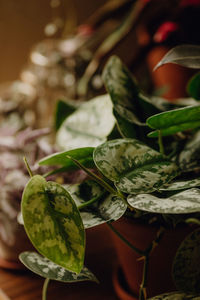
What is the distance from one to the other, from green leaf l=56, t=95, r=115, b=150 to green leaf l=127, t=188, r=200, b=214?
17cm

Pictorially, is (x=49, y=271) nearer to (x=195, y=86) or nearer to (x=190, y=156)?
(x=190, y=156)

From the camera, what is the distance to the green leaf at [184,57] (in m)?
0.39

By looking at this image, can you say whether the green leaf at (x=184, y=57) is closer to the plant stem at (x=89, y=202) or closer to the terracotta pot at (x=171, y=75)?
the plant stem at (x=89, y=202)

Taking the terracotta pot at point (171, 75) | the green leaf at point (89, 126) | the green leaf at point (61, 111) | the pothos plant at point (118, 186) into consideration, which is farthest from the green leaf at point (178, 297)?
the terracotta pot at point (171, 75)

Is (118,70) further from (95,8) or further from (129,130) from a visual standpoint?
(95,8)

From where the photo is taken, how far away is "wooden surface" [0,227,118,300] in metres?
0.53

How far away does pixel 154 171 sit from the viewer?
1.17ft

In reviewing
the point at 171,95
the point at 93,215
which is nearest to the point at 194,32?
the point at 171,95

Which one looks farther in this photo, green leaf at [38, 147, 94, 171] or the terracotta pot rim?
the terracotta pot rim

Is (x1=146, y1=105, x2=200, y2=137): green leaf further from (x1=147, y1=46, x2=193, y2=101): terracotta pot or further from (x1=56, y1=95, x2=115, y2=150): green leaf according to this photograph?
(x1=147, y1=46, x2=193, y2=101): terracotta pot

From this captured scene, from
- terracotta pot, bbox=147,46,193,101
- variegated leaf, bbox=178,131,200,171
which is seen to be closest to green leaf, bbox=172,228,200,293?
variegated leaf, bbox=178,131,200,171

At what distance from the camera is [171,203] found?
12.0 inches

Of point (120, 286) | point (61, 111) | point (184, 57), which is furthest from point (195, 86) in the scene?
point (120, 286)

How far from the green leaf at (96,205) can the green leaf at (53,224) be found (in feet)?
0.11
